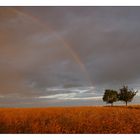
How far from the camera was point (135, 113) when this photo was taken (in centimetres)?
1288

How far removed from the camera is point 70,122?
39.9 feet

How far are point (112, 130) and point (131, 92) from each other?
429 centimetres

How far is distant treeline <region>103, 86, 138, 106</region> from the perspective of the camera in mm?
15583

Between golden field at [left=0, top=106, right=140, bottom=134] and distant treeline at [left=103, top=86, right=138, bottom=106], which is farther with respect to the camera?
distant treeline at [left=103, top=86, right=138, bottom=106]

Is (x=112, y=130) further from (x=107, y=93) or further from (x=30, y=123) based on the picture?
(x=107, y=93)

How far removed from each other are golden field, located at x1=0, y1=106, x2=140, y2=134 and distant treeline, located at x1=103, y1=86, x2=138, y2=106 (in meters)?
2.78

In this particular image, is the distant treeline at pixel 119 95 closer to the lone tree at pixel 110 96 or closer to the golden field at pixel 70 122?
the lone tree at pixel 110 96

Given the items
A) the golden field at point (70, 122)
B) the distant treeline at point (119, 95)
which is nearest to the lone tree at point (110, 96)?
the distant treeline at point (119, 95)

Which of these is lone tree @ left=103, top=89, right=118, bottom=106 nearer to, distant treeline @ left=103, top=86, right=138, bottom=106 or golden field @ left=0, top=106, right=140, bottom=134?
distant treeline @ left=103, top=86, right=138, bottom=106

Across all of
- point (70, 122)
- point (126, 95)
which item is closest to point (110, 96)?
point (126, 95)

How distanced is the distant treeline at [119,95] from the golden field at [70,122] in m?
2.78

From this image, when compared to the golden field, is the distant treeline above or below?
above

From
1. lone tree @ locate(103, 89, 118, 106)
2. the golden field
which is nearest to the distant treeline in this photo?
lone tree @ locate(103, 89, 118, 106)
